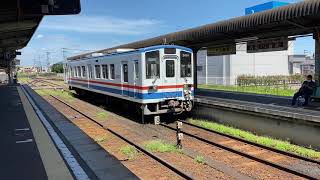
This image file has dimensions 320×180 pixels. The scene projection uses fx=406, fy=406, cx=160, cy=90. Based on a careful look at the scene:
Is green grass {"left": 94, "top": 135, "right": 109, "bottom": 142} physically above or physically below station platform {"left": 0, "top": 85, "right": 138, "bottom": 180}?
below

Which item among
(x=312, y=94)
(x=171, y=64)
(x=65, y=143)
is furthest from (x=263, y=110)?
(x=65, y=143)

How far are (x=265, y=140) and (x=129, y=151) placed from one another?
4.19 metres

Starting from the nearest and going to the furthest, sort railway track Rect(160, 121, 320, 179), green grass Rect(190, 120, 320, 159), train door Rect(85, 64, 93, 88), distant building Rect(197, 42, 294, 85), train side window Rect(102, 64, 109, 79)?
railway track Rect(160, 121, 320, 179), green grass Rect(190, 120, 320, 159), train side window Rect(102, 64, 109, 79), train door Rect(85, 64, 93, 88), distant building Rect(197, 42, 294, 85)

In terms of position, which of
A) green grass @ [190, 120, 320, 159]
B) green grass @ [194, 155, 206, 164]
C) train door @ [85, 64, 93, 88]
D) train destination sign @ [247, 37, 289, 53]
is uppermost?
train destination sign @ [247, 37, 289, 53]

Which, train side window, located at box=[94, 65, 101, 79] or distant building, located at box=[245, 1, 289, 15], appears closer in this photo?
train side window, located at box=[94, 65, 101, 79]

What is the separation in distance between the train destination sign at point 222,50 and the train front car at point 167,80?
4.20m

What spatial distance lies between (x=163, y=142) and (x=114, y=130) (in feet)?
9.49

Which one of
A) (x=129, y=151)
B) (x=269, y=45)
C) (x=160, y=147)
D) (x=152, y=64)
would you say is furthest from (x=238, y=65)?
(x=129, y=151)

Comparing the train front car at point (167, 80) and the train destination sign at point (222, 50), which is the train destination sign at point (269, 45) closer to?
the train destination sign at point (222, 50)

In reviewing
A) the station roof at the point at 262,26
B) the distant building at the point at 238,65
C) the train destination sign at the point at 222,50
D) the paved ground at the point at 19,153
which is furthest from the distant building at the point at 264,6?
the paved ground at the point at 19,153

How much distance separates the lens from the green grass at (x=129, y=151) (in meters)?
10.0

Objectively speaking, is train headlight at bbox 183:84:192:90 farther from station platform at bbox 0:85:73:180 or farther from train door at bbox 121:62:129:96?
station platform at bbox 0:85:73:180

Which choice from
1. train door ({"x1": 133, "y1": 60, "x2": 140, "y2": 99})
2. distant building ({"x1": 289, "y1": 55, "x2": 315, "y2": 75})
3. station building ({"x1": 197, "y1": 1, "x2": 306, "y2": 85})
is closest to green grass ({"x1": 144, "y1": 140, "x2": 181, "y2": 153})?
train door ({"x1": 133, "y1": 60, "x2": 140, "y2": 99})

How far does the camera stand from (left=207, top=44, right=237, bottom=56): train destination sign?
65.9 feet
